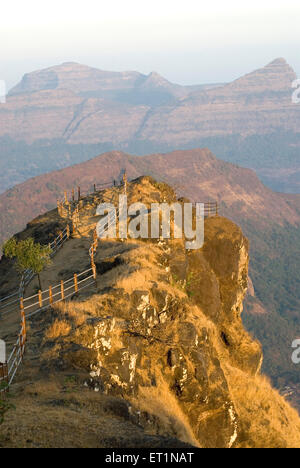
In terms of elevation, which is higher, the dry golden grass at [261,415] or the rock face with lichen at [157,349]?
the rock face with lichen at [157,349]

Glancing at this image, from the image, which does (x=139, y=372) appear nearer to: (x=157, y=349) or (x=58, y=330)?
(x=157, y=349)

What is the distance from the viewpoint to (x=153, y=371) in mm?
21922

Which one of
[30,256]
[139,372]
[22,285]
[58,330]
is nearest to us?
[58,330]

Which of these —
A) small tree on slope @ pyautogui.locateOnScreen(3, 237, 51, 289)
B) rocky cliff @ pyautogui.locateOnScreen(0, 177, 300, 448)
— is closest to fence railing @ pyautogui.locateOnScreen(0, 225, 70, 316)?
rocky cliff @ pyautogui.locateOnScreen(0, 177, 300, 448)

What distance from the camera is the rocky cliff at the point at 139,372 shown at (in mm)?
14695

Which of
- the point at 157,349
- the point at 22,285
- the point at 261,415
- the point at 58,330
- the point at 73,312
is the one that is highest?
the point at 73,312

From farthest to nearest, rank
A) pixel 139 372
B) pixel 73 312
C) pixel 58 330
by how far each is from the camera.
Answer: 1. pixel 73 312
2. pixel 139 372
3. pixel 58 330

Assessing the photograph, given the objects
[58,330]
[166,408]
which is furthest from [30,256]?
[166,408]

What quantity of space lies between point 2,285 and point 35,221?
14.9 m

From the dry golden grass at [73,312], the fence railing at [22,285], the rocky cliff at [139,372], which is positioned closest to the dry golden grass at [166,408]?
the rocky cliff at [139,372]

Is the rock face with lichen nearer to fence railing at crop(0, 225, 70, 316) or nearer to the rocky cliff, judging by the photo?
the rocky cliff

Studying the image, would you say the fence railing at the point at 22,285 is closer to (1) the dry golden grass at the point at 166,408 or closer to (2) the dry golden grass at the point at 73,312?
(2) the dry golden grass at the point at 73,312

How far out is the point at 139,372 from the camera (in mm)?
21281
